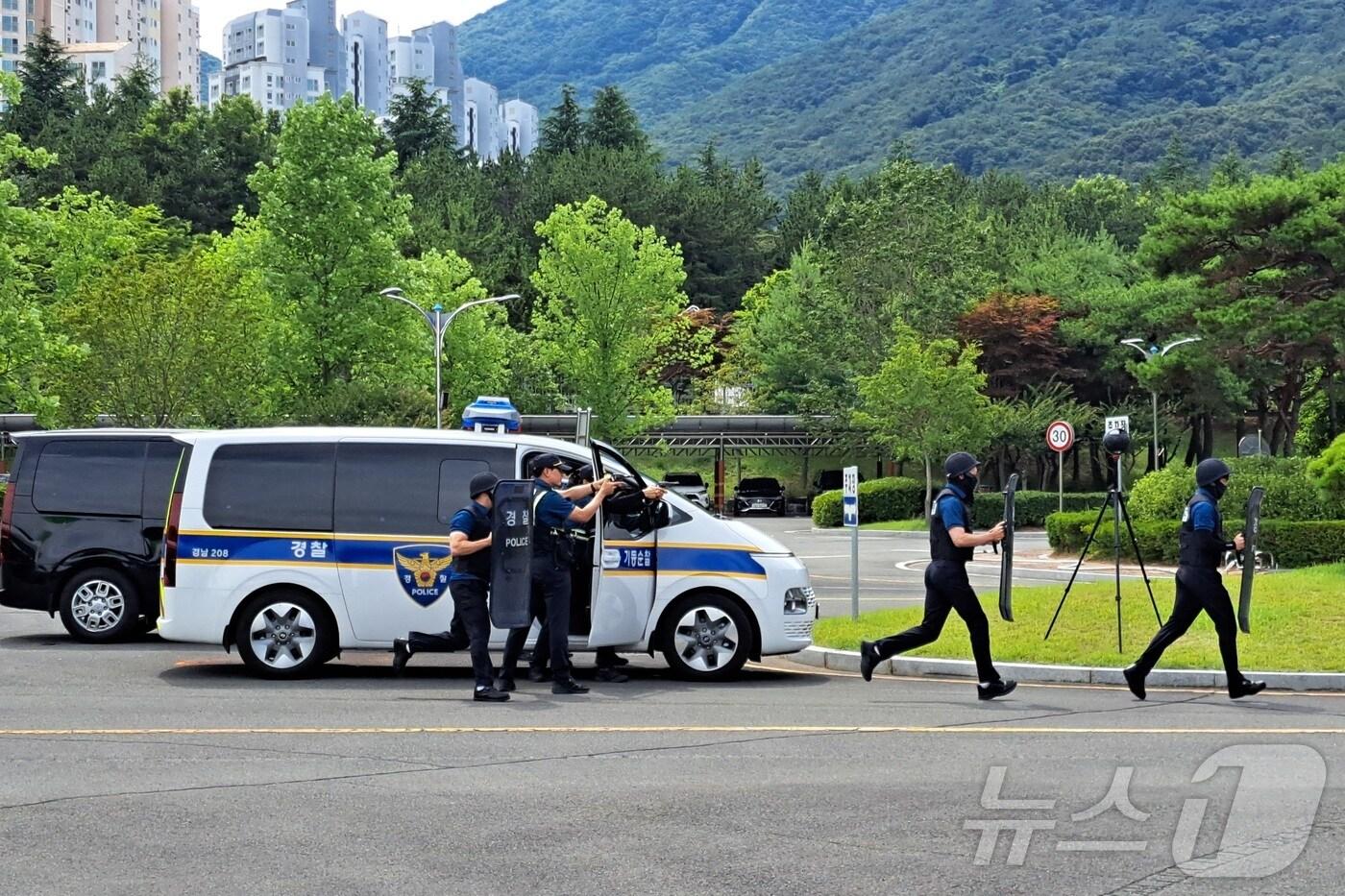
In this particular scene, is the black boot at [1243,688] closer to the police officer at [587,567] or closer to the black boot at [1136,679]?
the black boot at [1136,679]

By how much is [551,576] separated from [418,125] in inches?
4338

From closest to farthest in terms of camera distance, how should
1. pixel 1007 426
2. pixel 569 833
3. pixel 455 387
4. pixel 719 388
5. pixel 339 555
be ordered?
pixel 569 833, pixel 339 555, pixel 1007 426, pixel 455 387, pixel 719 388

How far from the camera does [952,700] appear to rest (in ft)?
42.9

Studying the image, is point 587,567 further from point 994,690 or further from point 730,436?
point 730,436

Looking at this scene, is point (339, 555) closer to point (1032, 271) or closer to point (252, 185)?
point (252, 185)

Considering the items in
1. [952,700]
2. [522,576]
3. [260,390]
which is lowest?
[952,700]

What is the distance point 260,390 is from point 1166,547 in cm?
2936

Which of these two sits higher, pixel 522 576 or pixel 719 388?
pixel 719 388

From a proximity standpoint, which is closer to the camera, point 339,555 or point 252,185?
point 339,555

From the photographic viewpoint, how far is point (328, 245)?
52.1 metres

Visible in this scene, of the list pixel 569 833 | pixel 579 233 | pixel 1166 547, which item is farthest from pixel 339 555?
pixel 579 233

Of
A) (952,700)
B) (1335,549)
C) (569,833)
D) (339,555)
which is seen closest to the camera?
(569,833)

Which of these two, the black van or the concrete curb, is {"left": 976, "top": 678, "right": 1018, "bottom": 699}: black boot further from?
the black van

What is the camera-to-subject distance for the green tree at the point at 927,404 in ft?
183
